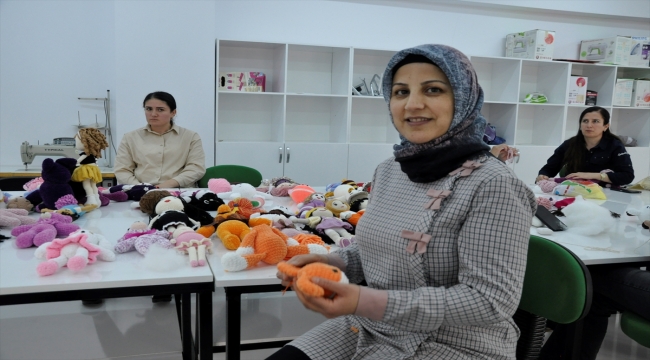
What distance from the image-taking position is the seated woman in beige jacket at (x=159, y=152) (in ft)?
10.7

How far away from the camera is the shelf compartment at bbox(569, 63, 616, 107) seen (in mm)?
5336

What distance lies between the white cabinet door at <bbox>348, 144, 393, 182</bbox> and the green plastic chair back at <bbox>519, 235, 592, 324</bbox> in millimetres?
3303

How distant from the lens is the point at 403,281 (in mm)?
1157

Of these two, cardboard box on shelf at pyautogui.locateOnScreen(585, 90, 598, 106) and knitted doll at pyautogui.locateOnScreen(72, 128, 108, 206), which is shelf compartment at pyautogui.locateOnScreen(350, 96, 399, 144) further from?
knitted doll at pyautogui.locateOnScreen(72, 128, 108, 206)

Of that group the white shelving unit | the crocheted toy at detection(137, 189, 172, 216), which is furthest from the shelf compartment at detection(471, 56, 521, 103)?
the crocheted toy at detection(137, 189, 172, 216)

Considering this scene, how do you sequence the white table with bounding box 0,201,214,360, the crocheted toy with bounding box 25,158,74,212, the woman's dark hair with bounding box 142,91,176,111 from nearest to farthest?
the white table with bounding box 0,201,214,360 < the crocheted toy with bounding box 25,158,74,212 < the woman's dark hair with bounding box 142,91,176,111

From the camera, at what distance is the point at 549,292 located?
140 cm

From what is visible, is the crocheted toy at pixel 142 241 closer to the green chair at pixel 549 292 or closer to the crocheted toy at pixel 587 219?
the green chair at pixel 549 292

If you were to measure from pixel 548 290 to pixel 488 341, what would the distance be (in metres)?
0.42

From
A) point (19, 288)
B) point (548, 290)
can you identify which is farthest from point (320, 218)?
point (19, 288)

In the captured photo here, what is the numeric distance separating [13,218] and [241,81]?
2932 millimetres

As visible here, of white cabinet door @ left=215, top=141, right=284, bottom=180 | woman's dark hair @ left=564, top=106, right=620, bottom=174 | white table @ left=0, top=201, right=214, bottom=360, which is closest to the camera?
white table @ left=0, top=201, right=214, bottom=360

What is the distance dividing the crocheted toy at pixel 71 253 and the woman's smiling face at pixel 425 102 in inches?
39.0

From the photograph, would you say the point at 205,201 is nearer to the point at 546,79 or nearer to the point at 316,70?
the point at 316,70
